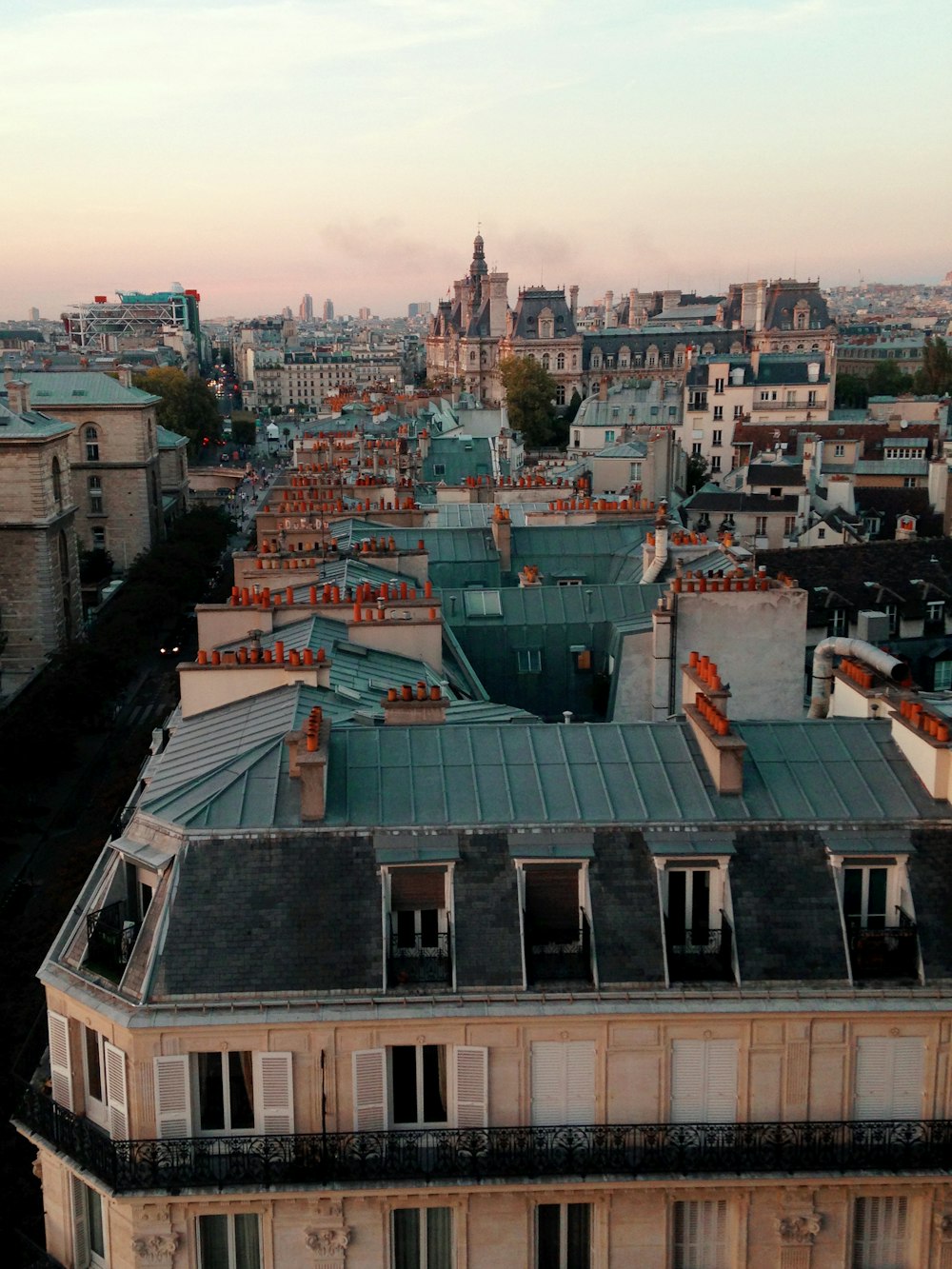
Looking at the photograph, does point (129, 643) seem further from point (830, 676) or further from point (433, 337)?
point (433, 337)

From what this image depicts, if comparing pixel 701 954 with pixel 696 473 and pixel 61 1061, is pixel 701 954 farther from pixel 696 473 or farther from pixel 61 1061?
pixel 696 473

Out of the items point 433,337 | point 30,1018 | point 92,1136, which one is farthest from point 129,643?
point 433,337

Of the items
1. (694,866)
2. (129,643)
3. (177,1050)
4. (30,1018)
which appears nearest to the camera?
(177,1050)

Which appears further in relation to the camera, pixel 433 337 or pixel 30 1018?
pixel 433 337

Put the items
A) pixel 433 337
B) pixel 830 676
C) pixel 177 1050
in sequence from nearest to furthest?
pixel 177 1050 → pixel 830 676 → pixel 433 337

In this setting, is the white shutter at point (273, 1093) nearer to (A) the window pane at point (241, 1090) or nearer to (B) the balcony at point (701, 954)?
(A) the window pane at point (241, 1090)

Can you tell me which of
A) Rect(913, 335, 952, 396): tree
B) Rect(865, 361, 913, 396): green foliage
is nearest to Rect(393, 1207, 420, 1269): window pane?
Rect(913, 335, 952, 396): tree

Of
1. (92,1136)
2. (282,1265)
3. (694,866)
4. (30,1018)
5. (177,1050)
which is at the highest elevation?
(694,866)
